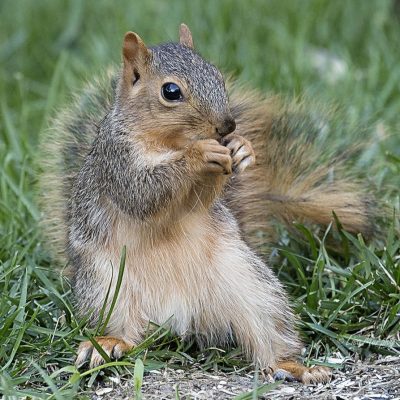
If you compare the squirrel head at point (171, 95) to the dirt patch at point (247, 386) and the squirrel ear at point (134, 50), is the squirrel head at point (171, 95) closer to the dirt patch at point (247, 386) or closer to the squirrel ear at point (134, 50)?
the squirrel ear at point (134, 50)

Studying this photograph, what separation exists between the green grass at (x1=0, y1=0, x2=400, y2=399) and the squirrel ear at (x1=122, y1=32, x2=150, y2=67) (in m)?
0.60

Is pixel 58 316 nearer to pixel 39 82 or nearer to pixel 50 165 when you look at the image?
pixel 50 165

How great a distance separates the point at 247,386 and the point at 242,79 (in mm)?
1821

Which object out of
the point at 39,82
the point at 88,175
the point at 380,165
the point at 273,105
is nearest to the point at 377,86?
the point at 380,165

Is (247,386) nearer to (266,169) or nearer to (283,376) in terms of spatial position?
(283,376)

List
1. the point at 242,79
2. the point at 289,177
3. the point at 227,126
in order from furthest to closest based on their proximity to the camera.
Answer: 1. the point at 242,79
2. the point at 289,177
3. the point at 227,126

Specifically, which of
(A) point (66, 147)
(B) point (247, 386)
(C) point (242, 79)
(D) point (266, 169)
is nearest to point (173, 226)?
(B) point (247, 386)

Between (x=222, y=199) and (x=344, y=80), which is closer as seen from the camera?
(x=222, y=199)

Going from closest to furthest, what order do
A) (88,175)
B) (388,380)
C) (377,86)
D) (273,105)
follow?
(388,380), (88,175), (273,105), (377,86)

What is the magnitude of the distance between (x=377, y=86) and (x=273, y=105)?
1.11 meters

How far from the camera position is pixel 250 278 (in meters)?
2.35

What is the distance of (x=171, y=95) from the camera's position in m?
2.23

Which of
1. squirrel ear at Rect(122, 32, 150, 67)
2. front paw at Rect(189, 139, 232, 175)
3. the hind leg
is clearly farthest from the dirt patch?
squirrel ear at Rect(122, 32, 150, 67)

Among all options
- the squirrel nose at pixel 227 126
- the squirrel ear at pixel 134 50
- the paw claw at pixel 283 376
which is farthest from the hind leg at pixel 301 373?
the squirrel ear at pixel 134 50
